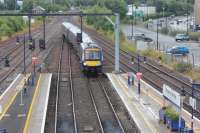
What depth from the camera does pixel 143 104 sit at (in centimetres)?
3297

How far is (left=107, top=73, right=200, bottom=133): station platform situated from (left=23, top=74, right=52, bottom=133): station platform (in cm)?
466

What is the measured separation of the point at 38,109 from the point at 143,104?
6147 mm

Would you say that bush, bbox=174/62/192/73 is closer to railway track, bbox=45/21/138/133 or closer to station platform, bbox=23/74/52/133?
railway track, bbox=45/21/138/133

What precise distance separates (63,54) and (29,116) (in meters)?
36.9

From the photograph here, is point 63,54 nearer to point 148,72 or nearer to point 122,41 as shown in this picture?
point 122,41

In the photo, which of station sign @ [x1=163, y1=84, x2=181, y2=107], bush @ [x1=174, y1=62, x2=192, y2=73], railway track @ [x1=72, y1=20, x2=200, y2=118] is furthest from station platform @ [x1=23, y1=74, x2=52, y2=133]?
bush @ [x1=174, y1=62, x2=192, y2=73]

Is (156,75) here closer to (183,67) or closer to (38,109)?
(183,67)

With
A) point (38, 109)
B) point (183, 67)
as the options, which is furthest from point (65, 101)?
point (183, 67)

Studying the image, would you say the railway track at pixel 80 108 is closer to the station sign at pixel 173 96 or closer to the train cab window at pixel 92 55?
the train cab window at pixel 92 55

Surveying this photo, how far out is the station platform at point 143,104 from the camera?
27.0 meters

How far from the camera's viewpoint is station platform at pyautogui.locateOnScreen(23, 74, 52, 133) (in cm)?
2677

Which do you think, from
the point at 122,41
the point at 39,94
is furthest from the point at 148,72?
the point at 122,41

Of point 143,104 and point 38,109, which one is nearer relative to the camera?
point 38,109

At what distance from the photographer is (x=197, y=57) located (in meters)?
62.2
